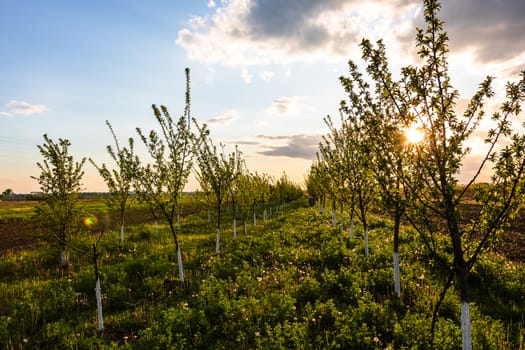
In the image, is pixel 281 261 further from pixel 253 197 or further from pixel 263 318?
pixel 253 197

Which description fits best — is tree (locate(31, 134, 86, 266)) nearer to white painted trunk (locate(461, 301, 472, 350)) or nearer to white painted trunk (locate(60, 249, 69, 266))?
white painted trunk (locate(60, 249, 69, 266))

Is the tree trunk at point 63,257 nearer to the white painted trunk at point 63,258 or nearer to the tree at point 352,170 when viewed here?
the white painted trunk at point 63,258

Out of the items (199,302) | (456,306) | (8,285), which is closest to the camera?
(456,306)

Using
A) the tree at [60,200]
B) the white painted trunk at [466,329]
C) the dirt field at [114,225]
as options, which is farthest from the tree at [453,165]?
the tree at [60,200]

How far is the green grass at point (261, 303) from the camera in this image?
6148mm

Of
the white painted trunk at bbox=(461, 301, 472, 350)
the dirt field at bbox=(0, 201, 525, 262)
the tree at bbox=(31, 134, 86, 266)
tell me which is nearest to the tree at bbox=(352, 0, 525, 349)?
the white painted trunk at bbox=(461, 301, 472, 350)

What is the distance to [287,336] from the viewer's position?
6.03m

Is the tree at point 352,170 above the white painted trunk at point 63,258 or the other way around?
above

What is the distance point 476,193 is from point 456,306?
380 cm

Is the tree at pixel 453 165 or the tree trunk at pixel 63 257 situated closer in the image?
the tree at pixel 453 165

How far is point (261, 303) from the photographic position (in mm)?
8008

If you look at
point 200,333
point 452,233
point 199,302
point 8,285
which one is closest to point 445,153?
point 452,233

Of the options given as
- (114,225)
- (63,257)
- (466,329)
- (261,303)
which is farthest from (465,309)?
(114,225)

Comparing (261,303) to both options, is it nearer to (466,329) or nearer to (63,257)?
(466,329)
